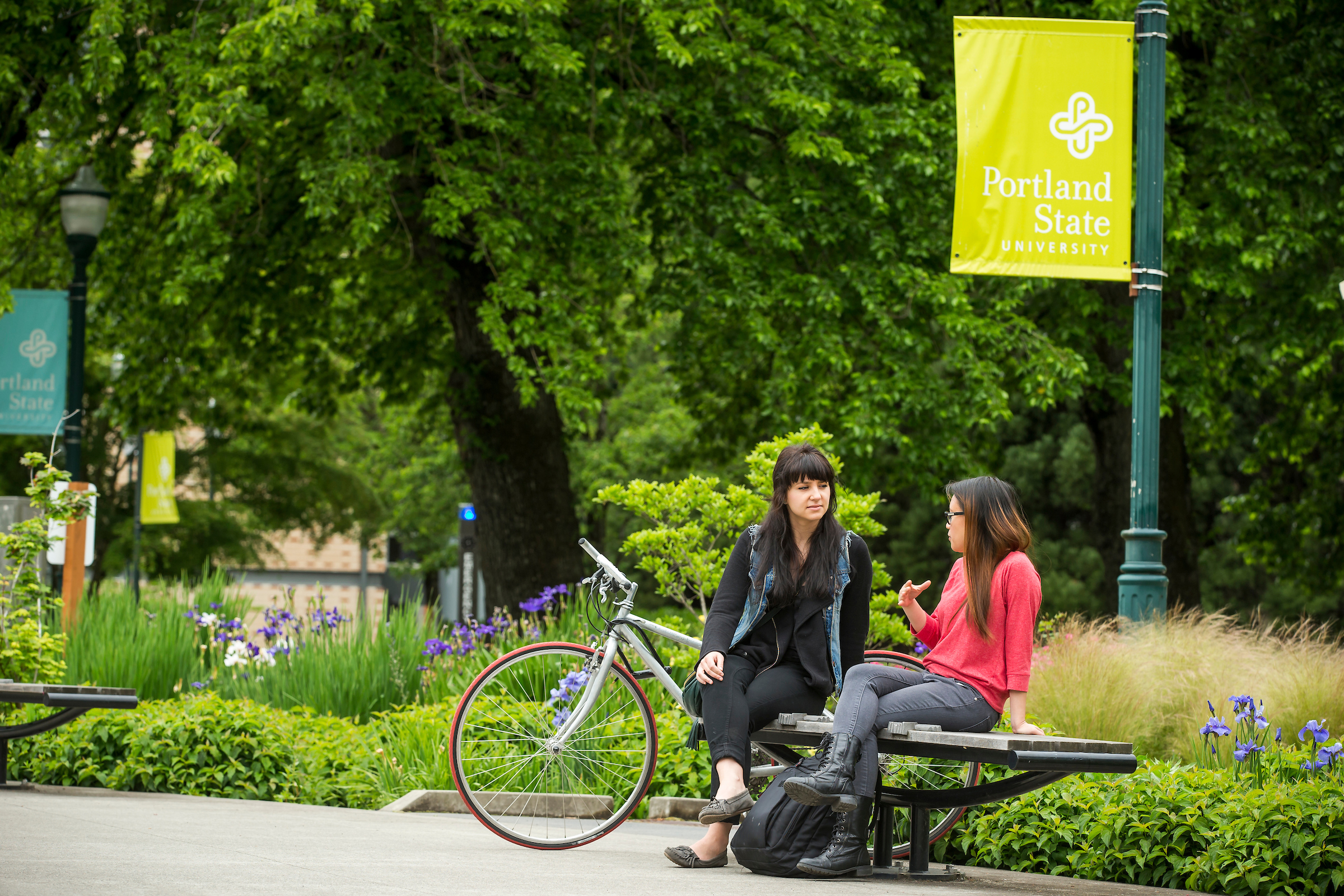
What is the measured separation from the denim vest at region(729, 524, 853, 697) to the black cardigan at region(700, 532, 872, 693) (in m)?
0.02

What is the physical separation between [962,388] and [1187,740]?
6.90 m

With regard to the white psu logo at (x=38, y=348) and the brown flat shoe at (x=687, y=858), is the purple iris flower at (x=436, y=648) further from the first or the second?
the white psu logo at (x=38, y=348)

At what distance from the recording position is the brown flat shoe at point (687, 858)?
17.3ft

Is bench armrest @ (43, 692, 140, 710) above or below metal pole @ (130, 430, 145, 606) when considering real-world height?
below

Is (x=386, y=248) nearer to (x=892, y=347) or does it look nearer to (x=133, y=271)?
(x=133, y=271)

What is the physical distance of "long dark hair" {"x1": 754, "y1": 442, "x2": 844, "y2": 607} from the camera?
5355 mm

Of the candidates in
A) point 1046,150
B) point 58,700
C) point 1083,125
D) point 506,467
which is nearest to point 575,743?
point 58,700

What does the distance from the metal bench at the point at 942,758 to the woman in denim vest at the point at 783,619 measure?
5.3 inches

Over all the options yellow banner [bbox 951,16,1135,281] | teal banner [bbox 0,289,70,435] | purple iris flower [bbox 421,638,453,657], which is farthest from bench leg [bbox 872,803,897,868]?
teal banner [bbox 0,289,70,435]

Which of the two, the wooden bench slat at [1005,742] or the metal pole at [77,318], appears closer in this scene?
the wooden bench slat at [1005,742]

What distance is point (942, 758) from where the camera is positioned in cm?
489

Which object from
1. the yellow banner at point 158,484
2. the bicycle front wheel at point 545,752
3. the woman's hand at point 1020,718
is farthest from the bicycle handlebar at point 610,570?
the yellow banner at point 158,484

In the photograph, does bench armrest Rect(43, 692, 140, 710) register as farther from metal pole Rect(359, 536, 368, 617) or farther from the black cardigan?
the black cardigan

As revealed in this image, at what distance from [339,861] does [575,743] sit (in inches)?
47.1
